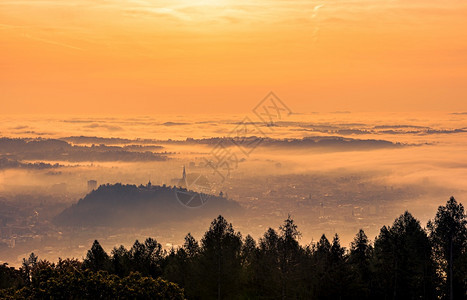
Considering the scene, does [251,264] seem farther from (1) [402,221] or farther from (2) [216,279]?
(1) [402,221]

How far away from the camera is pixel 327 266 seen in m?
62.2

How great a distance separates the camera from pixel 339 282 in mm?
A: 59906

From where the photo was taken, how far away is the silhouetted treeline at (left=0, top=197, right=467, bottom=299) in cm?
5467

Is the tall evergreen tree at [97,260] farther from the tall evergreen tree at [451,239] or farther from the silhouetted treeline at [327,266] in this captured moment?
the tall evergreen tree at [451,239]

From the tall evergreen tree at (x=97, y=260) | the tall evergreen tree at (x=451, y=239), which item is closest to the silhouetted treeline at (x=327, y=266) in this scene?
the tall evergreen tree at (x=451, y=239)

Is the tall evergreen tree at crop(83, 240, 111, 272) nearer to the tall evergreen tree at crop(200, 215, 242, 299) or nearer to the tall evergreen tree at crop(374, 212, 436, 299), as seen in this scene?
the tall evergreen tree at crop(200, 215, 242, 299)

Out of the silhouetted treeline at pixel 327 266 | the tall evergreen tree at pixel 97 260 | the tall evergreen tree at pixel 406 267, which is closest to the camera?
the silhouetted treeline at pixel 327 266

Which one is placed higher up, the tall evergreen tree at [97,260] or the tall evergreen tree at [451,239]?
the tall evergreen tree at [451,239]

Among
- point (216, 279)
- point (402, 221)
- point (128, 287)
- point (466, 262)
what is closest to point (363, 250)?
point (402, 221)

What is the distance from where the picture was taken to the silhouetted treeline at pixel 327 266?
54.7 meters

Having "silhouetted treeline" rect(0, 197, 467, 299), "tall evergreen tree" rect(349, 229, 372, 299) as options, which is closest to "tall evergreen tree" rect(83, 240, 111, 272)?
"silhouetted treeline" rect(0, 197, 467, 299)

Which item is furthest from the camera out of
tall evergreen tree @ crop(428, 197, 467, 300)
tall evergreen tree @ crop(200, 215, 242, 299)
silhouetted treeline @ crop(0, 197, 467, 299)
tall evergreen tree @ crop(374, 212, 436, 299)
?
tall evergreen tree @ crop(374, 212, 436, 299)

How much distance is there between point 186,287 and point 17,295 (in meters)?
22.8

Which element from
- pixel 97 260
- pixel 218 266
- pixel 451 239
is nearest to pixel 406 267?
pixel 451 239
